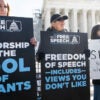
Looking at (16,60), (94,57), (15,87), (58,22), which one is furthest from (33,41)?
(94,57)

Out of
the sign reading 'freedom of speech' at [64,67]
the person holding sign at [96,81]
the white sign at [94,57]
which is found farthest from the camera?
the white sign at [94,57]

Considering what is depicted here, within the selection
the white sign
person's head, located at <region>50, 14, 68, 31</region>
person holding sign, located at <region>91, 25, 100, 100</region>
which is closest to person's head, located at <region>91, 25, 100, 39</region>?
person holding sign, located at <region>91, 25, 100, 100</region>

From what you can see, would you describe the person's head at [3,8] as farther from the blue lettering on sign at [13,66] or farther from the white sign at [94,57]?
the white sign at [94,57]

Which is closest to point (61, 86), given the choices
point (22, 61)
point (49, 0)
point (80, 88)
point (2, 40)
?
point (80, 88)

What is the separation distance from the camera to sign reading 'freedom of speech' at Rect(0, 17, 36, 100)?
18.0 ft

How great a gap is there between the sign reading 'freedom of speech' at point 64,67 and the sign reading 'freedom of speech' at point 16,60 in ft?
1.19

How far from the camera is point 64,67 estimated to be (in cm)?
619

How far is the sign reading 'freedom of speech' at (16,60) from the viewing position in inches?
216

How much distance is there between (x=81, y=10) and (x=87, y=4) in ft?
5.15

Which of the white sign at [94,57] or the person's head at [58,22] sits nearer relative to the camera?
the person's head at [58,22]

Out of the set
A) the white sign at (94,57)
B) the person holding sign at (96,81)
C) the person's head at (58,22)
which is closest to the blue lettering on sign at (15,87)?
the person's head at (58,22)

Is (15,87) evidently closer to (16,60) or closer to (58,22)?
(16,60)

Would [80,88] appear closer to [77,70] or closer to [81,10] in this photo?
[77,70]

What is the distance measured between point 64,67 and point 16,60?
988 millimetres
